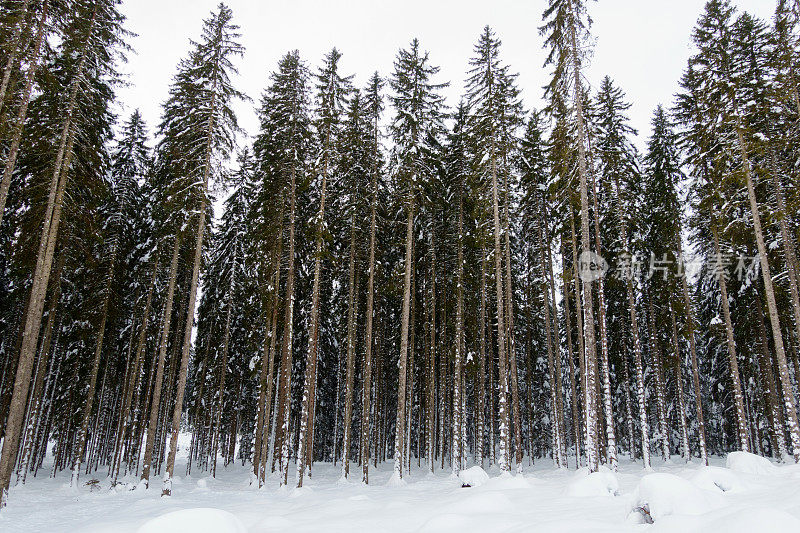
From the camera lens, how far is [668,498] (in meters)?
6.85

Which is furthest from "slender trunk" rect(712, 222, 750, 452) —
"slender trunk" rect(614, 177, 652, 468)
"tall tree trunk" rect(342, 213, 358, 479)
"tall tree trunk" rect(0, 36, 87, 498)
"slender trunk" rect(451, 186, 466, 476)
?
"tall tree trunk" rect(0, 36, 87, 498)

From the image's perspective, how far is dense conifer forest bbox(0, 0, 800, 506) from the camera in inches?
653

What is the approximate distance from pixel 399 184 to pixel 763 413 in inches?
1168

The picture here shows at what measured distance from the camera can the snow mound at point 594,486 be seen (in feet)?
34.6

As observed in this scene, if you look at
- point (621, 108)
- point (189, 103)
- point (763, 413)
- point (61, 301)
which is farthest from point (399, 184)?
point (763, 413)

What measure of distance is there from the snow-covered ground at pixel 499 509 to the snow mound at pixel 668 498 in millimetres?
16

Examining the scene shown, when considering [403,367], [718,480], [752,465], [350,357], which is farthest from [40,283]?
[752,465]

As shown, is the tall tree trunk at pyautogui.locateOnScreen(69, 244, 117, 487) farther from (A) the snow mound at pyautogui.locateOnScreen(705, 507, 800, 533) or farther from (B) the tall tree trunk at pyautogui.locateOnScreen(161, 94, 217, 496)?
(A) the snow mound at pyautogui.locateOnScreen(705, 507, 800, 533)

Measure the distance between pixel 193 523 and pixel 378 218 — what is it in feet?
55.9

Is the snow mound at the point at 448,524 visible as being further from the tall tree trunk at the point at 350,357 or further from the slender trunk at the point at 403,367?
the tall tree trunk at the point at 350,357

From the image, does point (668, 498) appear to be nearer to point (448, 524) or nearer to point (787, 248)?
point (448, 524)

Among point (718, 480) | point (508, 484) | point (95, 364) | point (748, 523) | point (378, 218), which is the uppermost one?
point (378, 218)

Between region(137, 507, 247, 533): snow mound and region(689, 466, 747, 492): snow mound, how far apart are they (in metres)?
9.67

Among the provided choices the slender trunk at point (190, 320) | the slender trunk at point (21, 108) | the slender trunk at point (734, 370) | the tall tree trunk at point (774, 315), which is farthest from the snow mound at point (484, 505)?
the slender trunk at point (21, 108)
